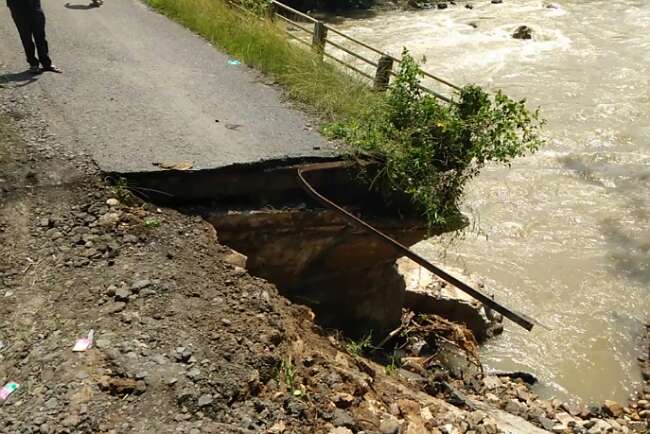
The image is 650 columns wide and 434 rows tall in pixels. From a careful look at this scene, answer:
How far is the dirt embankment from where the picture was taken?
3.30 m

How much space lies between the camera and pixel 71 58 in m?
7.85

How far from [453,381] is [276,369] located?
2.93 meters

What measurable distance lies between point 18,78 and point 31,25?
24.5 inches

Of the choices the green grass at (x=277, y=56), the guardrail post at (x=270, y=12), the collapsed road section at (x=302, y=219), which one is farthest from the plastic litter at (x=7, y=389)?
the guardrail post at (x=270, y=12)

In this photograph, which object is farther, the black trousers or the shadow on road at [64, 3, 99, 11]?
the shadow on road at [64, 3, 99, 11]

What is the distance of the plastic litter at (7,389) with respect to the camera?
10.9 feet

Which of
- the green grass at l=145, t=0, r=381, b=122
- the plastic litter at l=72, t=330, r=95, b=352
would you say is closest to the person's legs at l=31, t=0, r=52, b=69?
the green grass at l=145, t=0, r=381, b=122

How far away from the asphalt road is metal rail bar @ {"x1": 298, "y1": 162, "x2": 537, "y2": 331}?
0.96 feet

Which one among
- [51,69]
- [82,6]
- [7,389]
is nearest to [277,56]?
[51,69]

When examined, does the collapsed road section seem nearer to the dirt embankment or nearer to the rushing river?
the dirt embankment

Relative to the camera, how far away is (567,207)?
10031mm

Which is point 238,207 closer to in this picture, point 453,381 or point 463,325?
point 453,381

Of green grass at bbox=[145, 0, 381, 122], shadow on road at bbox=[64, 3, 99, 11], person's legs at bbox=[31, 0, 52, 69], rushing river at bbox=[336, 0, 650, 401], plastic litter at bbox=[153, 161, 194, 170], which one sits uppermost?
person's legs at bbox=[31, 0, 52, 69]

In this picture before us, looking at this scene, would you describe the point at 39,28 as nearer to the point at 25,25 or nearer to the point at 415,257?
the point at 25,25
